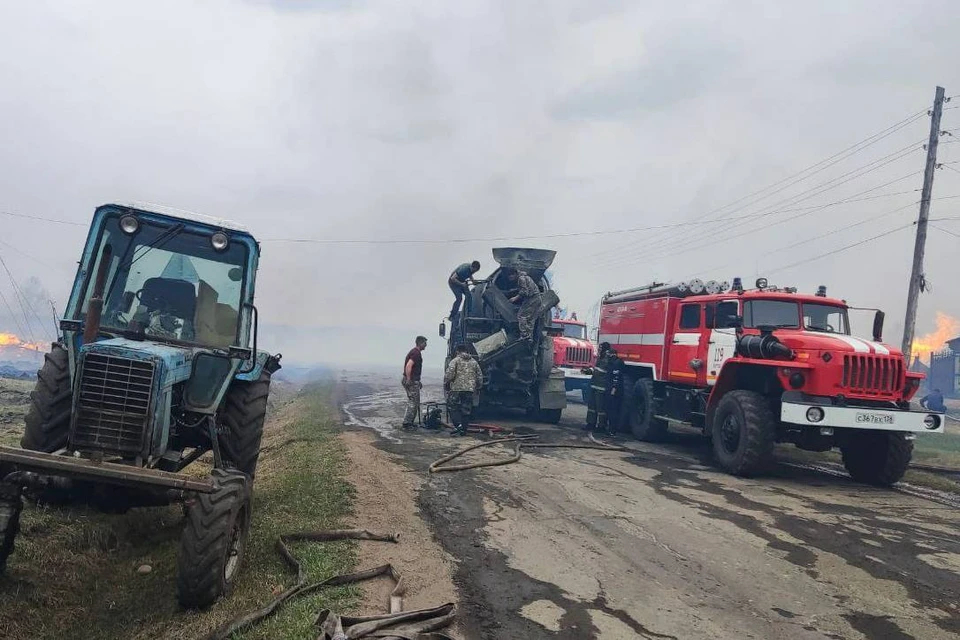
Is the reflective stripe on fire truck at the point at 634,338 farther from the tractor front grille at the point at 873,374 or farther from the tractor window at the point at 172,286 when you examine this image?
the tractor window at the point at 172,286

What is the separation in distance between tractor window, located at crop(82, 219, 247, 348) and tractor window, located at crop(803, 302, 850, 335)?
8959mm

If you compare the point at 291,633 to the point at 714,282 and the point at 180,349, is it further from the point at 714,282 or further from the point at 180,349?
the point at 714,282

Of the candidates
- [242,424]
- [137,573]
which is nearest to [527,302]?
[242,424]

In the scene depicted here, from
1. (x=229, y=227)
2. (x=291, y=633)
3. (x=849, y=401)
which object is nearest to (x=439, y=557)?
(x=291, y=633)

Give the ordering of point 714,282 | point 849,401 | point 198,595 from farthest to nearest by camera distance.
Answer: point 714,282 < point 849,401 < point 198,595

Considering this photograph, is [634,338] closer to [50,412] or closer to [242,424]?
[242,424]

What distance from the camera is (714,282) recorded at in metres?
12.5

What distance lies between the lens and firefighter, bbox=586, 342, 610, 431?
49.8 ft

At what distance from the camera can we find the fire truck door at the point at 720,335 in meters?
10.7

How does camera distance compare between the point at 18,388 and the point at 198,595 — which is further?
the point at 18,388

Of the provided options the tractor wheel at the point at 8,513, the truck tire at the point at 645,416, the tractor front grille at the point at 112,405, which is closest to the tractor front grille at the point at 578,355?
the truck tire at the point at 645,416

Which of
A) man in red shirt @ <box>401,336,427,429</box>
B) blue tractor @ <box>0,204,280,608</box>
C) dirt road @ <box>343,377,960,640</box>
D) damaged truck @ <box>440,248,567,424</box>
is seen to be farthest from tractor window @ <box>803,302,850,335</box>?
blue tractor @ <box>0,204,280,608</box>

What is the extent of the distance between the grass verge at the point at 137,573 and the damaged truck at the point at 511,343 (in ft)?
26.4

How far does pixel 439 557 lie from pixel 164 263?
3.94 meters
